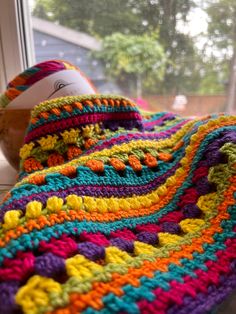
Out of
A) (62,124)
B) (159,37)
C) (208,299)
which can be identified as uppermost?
(159,37)

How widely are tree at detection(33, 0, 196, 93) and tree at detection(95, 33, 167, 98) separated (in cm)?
1

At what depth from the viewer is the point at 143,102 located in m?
0.90

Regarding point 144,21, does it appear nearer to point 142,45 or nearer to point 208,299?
point 142,45

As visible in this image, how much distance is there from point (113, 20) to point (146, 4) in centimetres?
9

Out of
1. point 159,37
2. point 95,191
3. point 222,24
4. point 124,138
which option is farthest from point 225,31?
point 95,191

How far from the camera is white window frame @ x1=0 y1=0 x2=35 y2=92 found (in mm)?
822

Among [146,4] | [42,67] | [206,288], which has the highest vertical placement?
[146,4]

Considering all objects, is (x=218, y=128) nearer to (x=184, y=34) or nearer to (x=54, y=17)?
(x=184, y=34)

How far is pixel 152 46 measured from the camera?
832 millimetres

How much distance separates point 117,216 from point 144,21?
0.59 m

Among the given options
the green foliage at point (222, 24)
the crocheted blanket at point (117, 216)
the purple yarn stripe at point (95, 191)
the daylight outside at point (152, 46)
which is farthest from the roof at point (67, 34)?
the purple yarn stripe at point (95, 191)

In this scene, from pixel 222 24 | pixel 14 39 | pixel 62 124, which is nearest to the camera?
pixel 62 124

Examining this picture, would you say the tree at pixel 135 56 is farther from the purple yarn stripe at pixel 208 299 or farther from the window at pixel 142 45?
the purple yarn stripe at pixel 208 299

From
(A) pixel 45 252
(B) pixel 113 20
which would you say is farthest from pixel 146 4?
(A) pixel 45 252
